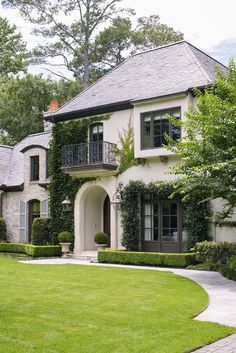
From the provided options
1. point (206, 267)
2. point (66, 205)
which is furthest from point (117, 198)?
point (206, 267)

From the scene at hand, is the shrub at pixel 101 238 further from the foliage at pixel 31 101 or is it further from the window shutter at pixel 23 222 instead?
the foliage at pixel 31 101

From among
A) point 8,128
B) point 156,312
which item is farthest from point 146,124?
point 8,128

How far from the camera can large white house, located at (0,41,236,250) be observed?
18703 millimetres

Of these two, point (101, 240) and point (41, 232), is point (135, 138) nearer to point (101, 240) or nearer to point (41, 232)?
point (101, 240)

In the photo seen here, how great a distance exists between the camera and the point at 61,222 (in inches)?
878

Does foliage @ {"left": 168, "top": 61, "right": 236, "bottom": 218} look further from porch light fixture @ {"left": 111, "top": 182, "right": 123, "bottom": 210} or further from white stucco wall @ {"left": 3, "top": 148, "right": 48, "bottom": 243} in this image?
white stucco wall @ {"left": 3, "top": 148, "right": 48, "bottom": 243}

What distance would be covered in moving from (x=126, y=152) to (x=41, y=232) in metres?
6.23

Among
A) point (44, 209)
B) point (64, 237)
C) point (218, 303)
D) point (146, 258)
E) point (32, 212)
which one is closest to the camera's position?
point (218, 303)

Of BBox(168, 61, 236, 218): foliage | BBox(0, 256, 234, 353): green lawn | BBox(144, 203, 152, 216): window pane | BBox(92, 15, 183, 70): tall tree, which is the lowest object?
BBox(0, 256, 234, 353): green lawn

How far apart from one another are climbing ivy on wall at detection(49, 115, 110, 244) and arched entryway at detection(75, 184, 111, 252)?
421 millimetres

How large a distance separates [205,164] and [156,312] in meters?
5.83

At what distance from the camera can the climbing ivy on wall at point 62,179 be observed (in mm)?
21859

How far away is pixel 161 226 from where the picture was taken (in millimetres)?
19078

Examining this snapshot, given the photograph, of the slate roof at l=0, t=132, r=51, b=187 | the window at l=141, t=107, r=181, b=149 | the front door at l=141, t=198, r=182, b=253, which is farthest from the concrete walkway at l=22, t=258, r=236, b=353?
the slate roof at l=0, t=132, r=51, b=187
